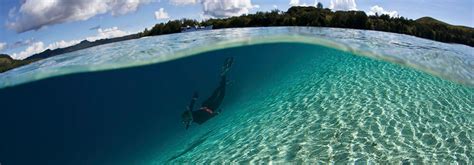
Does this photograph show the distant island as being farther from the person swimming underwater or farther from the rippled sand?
the rippled sand

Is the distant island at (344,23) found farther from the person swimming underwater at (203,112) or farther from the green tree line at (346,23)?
the person swimming underwater at (203,112)

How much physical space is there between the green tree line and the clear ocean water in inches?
170

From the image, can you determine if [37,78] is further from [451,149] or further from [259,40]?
[451,149]

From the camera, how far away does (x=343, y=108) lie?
8.07 meters

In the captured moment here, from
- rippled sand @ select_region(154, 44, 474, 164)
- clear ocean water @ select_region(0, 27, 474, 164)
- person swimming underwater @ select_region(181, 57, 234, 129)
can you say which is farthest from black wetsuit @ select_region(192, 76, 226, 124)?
rippled sand @ select_region(154, 44, 474, 164)

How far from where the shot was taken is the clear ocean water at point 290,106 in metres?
6.41

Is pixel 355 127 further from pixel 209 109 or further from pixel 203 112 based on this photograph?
pixel 209 109

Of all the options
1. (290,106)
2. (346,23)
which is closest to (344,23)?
(346,23)

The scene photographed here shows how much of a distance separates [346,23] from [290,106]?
21.4m

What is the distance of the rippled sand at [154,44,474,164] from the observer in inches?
236

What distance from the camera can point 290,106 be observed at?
30.1 ft

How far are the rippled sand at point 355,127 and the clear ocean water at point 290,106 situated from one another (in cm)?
3

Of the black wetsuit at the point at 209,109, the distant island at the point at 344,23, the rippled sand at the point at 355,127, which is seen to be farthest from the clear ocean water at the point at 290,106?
the distant island at the point at 344,23

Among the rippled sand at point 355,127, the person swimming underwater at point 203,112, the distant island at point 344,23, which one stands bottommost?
the person swimming underwater at point 203,112
